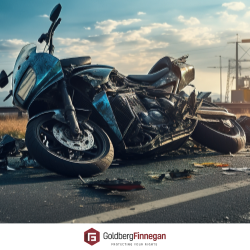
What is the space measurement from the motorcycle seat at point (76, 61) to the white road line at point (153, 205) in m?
2.43

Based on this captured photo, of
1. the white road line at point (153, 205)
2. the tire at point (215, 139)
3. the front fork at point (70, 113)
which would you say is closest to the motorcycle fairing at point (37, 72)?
the front fork at point (70, 113)

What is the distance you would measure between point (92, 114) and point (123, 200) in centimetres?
185

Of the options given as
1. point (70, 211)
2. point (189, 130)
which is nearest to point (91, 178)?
point (70, 211)

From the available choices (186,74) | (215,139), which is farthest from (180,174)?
(186,74)

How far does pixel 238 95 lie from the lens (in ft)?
115

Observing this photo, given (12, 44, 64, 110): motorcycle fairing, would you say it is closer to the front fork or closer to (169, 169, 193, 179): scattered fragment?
the front fork

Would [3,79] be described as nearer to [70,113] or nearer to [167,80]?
[70,113]

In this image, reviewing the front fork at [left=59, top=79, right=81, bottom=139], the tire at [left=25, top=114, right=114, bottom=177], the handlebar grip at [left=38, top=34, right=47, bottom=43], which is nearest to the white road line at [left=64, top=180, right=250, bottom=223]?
the tire at [left=25, top=114, right=114, bottom=177]

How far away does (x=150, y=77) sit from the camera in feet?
20.1

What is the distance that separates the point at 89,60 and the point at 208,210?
2.94m

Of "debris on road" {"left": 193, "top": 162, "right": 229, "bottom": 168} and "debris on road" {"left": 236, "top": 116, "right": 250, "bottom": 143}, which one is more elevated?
"debris on road" {"left": 236, "top": 116, "right": 250, "bottom": 143}

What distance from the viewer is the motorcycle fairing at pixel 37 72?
4250mm
